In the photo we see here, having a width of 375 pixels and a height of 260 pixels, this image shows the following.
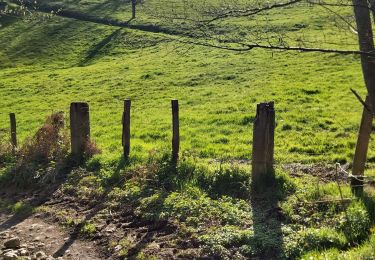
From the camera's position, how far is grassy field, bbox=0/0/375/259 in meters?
6.49

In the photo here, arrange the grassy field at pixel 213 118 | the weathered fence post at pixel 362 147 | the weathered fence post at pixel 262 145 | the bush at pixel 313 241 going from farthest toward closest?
the weathered fence post at pixel 262 145 → the weathered fence post at pixel 362 147 → the grassy field at pixel 213 118 → the bush at pixel 313 241

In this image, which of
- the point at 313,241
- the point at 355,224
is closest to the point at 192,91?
the point at 355,224

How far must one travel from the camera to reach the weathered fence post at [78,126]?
10539 millimetres

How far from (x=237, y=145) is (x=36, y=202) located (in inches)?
223

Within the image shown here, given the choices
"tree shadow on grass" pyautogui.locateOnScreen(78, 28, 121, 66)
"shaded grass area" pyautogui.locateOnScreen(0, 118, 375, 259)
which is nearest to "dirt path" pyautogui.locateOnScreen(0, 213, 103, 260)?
"shaded grass area" pyautogui.locateOnScreen(0, 118, 375, 259)

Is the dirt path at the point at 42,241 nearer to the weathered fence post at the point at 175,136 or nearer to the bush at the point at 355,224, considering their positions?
the weathered fence post at the point at 175,136

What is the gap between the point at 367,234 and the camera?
6.16m

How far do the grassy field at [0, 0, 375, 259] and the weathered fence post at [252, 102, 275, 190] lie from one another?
0.25 meters

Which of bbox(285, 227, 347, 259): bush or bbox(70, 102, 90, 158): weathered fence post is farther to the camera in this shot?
bbox(70, 102, 90, 158): weathered fence post

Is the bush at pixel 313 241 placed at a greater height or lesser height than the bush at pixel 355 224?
lesser

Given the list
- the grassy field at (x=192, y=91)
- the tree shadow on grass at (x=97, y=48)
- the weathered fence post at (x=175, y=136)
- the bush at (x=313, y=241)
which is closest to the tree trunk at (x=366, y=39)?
the grassy field at (x=192, y=91)

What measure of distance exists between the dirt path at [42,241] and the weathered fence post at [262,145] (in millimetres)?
3020

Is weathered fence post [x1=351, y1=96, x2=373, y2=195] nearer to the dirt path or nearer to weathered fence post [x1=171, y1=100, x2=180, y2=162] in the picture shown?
weathered fence post [x1=171, y1=100, x2=180, y2=162]

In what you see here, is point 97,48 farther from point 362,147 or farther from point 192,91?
point 362,147
